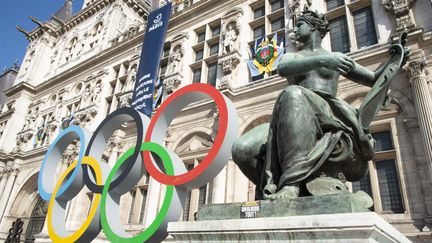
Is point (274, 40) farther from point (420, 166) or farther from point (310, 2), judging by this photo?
point (420, 166)

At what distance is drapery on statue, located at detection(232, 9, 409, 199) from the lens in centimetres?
281

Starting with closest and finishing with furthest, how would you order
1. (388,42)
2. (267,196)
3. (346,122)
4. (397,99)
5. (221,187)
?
1. (267,196)
2. (346,122)
3. (397,99)
4. (388,42)
5. (221,187)

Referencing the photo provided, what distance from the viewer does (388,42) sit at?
1038cm

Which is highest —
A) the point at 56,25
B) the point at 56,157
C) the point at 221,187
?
the point at 56,25

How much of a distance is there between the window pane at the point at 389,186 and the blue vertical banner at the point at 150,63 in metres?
9.43

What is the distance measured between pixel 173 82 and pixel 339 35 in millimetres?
8153

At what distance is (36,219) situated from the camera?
71.0 ft

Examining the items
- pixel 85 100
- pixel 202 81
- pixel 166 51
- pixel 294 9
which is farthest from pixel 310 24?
pixel 85 100

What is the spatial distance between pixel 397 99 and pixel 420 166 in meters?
2.20

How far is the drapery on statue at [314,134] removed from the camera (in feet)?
9.22

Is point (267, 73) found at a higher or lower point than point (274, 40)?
lower

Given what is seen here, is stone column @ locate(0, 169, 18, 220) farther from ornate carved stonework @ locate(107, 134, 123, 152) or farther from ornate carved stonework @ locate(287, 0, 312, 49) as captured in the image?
ornate carved stonework @ locate(287, 0, 312, 49)

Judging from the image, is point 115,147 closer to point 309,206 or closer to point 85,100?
point 85,100

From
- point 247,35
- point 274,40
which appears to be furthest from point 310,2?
point 247,35
